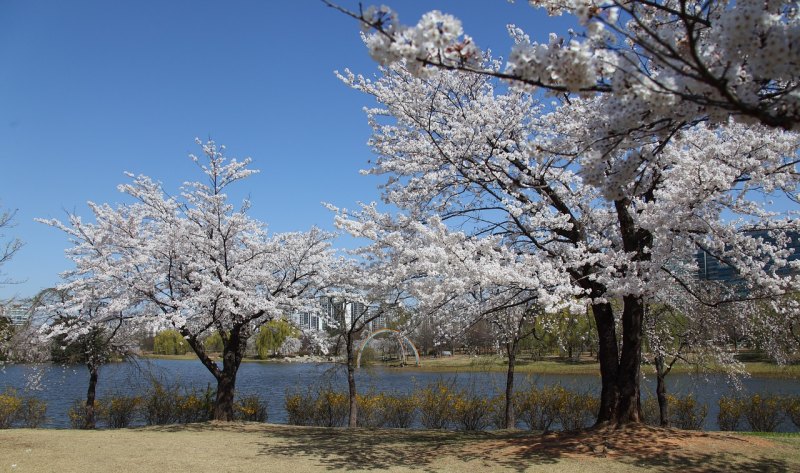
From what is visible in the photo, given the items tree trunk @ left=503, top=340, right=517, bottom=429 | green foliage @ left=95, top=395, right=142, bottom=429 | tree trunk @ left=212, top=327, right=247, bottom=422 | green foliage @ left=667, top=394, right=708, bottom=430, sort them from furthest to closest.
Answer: green foliage @ left=95, top=395, right=142, bottom=429 < green foliage @ left=667, top=394, right=708, bottom=430 < tree trunk @ left=212, top=327, right=247, bottom=422 < tree trunk @ left=503, top=340, right=517, bottom=429

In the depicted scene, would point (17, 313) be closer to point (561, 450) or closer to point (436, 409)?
point (436, 409)

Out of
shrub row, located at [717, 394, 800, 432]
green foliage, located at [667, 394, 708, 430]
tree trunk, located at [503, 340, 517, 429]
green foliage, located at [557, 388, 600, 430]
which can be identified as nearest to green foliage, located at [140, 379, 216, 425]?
tree trunk, located at [503, 340, 517, 429]

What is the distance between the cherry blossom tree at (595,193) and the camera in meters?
6.71

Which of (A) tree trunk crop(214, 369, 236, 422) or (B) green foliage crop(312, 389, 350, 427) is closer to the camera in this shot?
(A) tree trunk crop(214, 369, 236, 422)

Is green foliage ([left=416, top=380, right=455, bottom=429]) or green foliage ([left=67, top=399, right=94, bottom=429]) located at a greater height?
green foliage ([left=416, top=380, right=455, bottom=429])

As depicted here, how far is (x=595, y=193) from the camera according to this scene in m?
8.95

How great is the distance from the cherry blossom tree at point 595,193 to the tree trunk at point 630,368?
0.05 ft

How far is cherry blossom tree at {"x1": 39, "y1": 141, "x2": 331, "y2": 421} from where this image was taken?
10.6 m

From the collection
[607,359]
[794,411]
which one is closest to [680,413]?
[794,411]

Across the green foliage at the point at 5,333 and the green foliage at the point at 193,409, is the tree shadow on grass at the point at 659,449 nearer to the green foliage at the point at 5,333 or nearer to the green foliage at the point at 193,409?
the green foliage at the point at 193,409

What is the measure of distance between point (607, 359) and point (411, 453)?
329 cm

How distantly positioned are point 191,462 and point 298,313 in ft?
16.8

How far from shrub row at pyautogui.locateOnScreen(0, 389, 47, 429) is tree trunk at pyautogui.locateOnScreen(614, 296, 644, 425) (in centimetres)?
1350

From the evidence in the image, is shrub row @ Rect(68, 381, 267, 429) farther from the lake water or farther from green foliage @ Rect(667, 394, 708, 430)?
green foliage @ Rect(667, 394, 708, 430)
